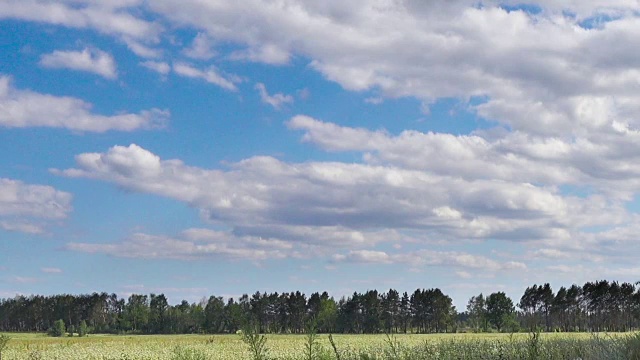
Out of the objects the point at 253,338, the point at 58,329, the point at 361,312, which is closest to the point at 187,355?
the point at 253,338

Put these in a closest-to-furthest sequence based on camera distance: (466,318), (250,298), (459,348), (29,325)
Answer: (459,348) < (250,298) < (29,325) < (466,318)

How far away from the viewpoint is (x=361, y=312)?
14075 cm

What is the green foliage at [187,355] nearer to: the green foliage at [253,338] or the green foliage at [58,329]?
the green foliage at [253,338]

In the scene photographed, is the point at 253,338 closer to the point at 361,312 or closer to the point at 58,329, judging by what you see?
the point at 58,329

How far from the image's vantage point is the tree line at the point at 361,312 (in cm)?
13525

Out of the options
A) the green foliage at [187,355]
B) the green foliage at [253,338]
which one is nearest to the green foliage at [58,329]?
the green foliage at [187,355]

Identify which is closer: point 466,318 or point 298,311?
point 298,311

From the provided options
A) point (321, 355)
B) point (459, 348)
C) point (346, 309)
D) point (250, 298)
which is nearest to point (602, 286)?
point (346, 309)

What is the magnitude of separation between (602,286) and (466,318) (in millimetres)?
52800

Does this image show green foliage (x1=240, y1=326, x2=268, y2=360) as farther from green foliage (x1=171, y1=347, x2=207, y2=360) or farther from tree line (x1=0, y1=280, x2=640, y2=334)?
tree line (x1=0, y1=280, x2=640, y2=334)

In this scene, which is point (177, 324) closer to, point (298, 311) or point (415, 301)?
point (298, 311)

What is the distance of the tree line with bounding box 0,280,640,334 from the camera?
135250 mm

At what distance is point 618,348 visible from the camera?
12383mm

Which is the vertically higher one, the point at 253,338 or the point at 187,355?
the point at 253,338
